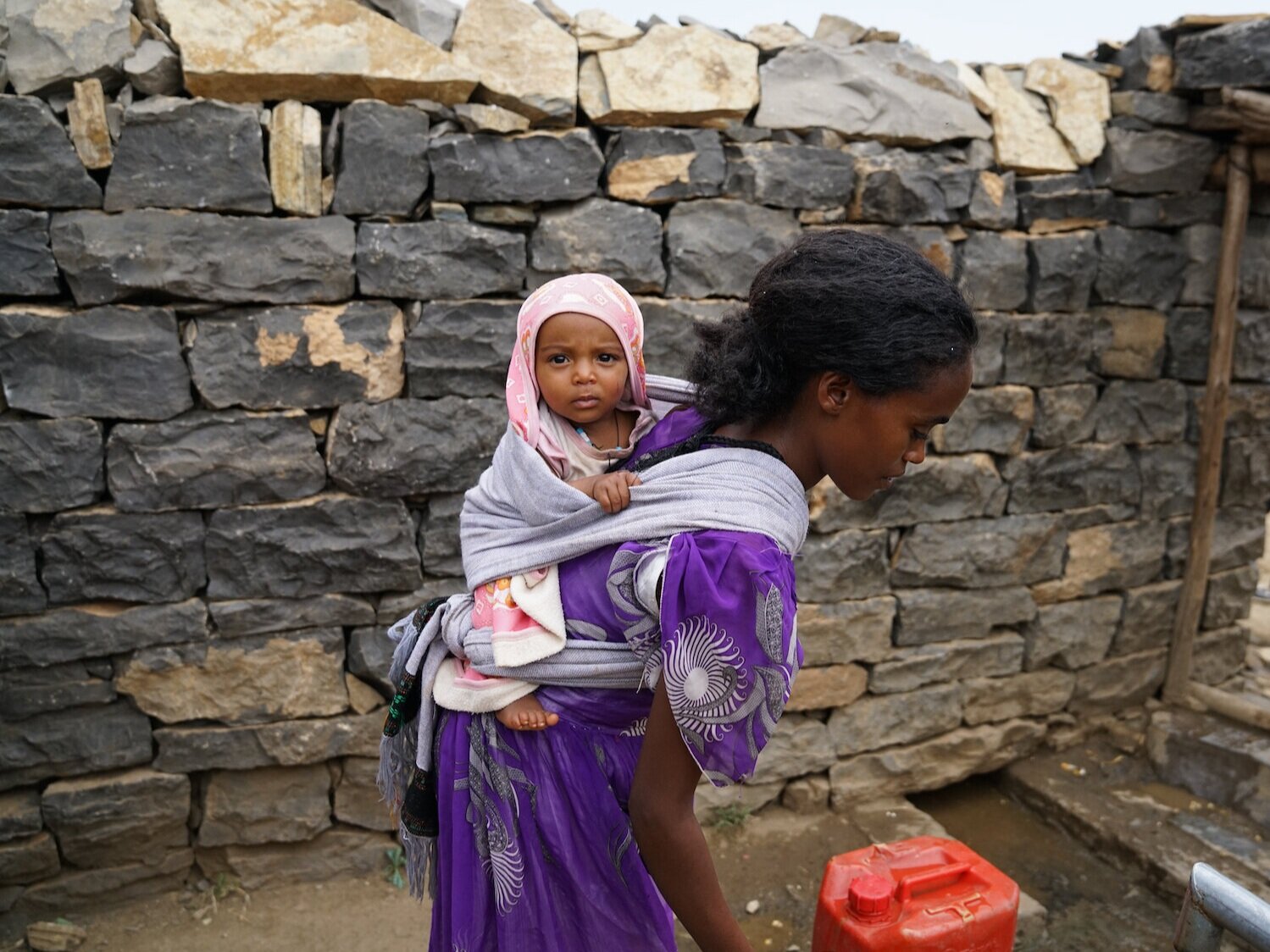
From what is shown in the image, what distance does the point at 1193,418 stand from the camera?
4328mm

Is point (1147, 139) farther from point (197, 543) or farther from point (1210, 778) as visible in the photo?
point (197, 543)

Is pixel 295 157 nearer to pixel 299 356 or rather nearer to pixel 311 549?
pixel 299 356

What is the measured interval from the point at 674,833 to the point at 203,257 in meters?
2.32

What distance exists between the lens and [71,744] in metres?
3.04

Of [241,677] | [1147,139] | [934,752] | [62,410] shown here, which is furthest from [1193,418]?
[62,410]

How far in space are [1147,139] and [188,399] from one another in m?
3.85

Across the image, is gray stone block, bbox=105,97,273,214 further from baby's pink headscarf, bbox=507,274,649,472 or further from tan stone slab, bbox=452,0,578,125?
baby's pink headscarf, bbox=507,274,649,472

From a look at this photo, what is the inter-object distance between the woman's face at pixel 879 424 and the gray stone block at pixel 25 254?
243 centimetres

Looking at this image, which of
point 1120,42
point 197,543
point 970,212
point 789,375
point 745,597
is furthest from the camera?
point 1120,42

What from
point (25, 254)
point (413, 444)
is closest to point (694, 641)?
point (413, 444)

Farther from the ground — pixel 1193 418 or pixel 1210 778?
pixel 1193 418

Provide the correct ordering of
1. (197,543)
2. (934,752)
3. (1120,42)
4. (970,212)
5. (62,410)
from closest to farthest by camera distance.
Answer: (62,410), (197,543), (970,212), (1120,42), (934,752)

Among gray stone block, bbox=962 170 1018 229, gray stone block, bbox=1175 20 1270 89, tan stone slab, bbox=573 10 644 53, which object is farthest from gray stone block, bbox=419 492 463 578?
gray stone block, bbox=1175 20 1270 89

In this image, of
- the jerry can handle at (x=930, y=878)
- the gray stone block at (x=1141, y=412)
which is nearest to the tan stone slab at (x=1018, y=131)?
the gray stone block at (x=1141, y=412)
